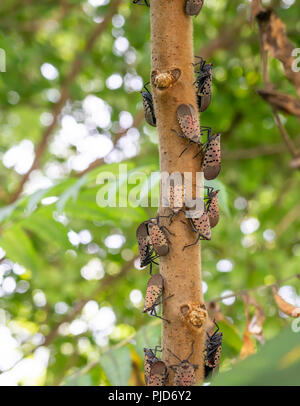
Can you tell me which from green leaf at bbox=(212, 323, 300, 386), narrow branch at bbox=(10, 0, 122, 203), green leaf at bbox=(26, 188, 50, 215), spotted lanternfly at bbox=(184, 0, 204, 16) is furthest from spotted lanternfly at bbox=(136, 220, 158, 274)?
narrow branch at bbox=(10, 0, 122, 203)

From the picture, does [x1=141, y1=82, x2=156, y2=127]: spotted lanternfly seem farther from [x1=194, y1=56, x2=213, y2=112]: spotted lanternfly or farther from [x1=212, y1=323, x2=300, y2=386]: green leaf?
[x1=212, y1=323, x2=300, y2=386]: green leaf

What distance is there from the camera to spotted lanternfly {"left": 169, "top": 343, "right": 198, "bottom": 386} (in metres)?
0.59

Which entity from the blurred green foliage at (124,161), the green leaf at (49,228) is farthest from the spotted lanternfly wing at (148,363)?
the blurred green foliage at (124,161)

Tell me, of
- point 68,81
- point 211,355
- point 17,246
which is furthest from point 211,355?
point 68,81

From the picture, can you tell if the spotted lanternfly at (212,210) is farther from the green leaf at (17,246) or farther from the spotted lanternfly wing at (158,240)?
the green leaf at (17,246)

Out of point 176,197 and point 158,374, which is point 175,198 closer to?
point 176,197

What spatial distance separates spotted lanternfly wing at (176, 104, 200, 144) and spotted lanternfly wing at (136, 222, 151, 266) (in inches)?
5.4

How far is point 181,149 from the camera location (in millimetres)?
664

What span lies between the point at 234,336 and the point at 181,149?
681 millimetres

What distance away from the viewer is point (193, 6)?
68 cm

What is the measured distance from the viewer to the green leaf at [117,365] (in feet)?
3.27

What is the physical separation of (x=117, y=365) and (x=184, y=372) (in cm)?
47

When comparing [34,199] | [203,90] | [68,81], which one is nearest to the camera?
[203,90]

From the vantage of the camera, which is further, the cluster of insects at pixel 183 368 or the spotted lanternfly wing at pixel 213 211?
the spotted lanternfly wing at pixel 213 211
